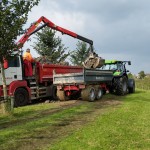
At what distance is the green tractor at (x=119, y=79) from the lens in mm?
22062

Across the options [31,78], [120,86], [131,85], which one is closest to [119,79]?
[120,86]

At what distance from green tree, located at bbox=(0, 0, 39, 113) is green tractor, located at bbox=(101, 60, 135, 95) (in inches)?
405

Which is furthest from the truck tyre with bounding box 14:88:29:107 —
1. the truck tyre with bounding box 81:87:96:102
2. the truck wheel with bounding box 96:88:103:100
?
the truck wheel with bounding box 96:88:103:100

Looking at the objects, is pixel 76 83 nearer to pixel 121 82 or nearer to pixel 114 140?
pixel 121 82

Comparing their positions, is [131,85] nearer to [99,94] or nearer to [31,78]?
[99,94]

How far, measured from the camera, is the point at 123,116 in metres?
12.2

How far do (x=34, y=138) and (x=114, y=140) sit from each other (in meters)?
2.17

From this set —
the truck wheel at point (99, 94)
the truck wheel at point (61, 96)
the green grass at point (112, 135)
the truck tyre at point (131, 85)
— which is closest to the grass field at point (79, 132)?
the green grass at point (112, 135)

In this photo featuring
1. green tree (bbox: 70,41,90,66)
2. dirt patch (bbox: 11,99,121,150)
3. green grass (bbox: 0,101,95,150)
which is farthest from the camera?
green tree (bbox: 70,41,90,66)

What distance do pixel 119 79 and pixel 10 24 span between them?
1156 cm

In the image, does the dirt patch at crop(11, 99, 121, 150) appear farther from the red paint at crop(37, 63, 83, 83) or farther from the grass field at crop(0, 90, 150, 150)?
the red paint at crop(37, 63, 83, 83)

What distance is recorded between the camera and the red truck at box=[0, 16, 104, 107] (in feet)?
56.9

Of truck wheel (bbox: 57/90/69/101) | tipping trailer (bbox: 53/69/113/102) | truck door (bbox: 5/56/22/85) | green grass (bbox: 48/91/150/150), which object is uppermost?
truck door (bbox: 5/56/22/85)

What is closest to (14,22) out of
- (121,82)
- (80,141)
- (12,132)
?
(12,132)
